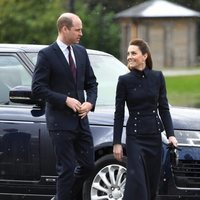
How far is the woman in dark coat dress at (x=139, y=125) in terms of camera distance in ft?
23.6

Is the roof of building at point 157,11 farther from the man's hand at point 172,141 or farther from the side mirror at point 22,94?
the man's hand at point 172,141

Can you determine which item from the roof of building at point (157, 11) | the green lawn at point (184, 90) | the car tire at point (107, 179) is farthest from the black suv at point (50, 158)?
the roof of building at point (157, 11)

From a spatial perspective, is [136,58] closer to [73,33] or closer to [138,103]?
[138,103]

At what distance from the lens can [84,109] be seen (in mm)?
7508

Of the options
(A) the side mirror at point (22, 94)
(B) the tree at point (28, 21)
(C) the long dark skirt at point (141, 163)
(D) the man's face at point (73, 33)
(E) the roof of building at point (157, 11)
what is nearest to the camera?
(C) the long dark skirt at point (141, 163)

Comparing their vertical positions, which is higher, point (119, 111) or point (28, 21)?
point (119, 111)

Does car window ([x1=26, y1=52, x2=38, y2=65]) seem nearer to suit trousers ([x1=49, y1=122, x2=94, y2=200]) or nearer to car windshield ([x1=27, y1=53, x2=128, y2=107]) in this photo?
car windshield ([x1=27, y1=53, x2=128, y2=107])

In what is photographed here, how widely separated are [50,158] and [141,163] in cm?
144

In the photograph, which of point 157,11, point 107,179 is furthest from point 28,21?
point 107,179

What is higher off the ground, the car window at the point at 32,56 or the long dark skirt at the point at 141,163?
the car window at the point at 32,56

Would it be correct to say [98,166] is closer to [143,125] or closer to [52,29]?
[143,125]

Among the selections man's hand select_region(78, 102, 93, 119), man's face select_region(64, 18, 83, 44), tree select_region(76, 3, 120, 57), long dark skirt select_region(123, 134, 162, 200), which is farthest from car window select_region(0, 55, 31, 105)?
tree select_region(76, 3, 120, 57)

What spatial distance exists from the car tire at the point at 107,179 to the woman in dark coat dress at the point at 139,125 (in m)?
1.04

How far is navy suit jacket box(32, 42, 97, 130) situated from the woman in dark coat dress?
495mm
